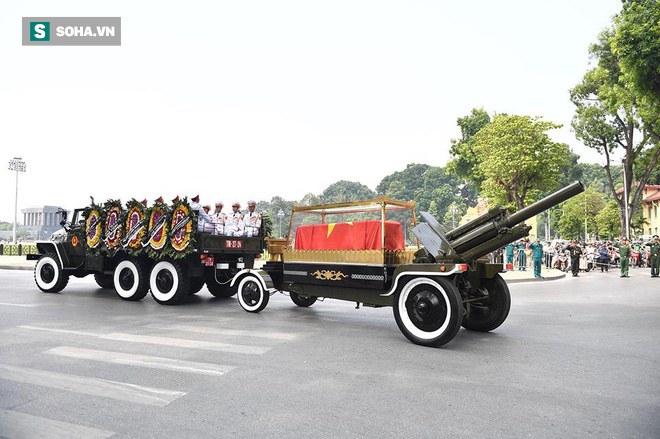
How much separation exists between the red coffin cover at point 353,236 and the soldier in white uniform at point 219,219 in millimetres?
3382

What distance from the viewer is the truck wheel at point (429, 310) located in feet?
21.3

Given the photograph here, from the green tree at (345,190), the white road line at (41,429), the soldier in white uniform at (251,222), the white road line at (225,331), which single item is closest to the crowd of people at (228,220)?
the soldier in white uniform at (251,222)

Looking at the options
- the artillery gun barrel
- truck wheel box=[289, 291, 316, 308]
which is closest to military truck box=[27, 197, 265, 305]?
truck wheel box=[289, 291, 316, 308]

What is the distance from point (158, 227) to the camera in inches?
440

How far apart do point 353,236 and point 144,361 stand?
3.81 meters

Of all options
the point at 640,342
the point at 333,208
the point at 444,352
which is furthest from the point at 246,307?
the point at 640,342

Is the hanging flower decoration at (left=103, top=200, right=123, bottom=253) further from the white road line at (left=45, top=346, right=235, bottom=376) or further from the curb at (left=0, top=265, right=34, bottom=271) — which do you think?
the curb at (left=0, top=265, right=34, bottom=271)

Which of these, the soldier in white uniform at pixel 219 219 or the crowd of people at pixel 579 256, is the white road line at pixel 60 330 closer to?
the soldier in white uniform at pixel 219 219

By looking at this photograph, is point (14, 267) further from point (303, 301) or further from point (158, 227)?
point (303, 301)

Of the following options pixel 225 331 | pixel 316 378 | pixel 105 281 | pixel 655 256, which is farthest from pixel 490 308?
pixel 655 256

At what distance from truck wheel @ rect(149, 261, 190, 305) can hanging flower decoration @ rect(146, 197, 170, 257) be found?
0.42 m

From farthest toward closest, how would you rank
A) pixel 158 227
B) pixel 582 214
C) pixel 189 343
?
1. pixel 582 214
2. pixel 158 227
3. pixel 189 343

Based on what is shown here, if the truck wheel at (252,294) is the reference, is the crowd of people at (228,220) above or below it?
above

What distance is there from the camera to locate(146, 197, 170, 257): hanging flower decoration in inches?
436
